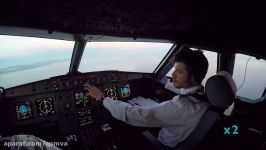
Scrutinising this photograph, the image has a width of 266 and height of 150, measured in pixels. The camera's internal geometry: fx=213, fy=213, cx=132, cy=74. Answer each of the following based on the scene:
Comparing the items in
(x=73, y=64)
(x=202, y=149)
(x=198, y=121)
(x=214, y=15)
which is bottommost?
(x=202, y=149)

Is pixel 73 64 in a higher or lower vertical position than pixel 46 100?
higher

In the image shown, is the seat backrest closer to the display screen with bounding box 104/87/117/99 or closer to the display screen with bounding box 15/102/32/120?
the display screen with bounding box 104/87/117/99

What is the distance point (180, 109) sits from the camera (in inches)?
54.7

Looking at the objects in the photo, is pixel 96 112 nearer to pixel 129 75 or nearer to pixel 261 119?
pixel 129 75

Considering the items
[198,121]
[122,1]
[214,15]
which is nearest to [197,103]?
[198,121]

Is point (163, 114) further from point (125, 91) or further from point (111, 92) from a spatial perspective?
point (125, 91)

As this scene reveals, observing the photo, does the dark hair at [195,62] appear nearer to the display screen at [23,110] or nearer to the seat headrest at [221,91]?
the seat headrest at [221,91]

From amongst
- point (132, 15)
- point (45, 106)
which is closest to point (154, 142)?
point (132, 15)

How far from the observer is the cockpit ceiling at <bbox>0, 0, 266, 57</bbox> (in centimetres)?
124

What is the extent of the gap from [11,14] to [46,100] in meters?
1.29

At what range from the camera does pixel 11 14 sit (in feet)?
4.67

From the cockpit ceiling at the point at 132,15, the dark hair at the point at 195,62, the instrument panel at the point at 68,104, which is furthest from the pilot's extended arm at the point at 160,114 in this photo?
the instrument panel at the point at 68,104

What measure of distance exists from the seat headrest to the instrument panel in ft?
5.55

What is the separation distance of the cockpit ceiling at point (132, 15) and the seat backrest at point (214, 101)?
1.37ft
